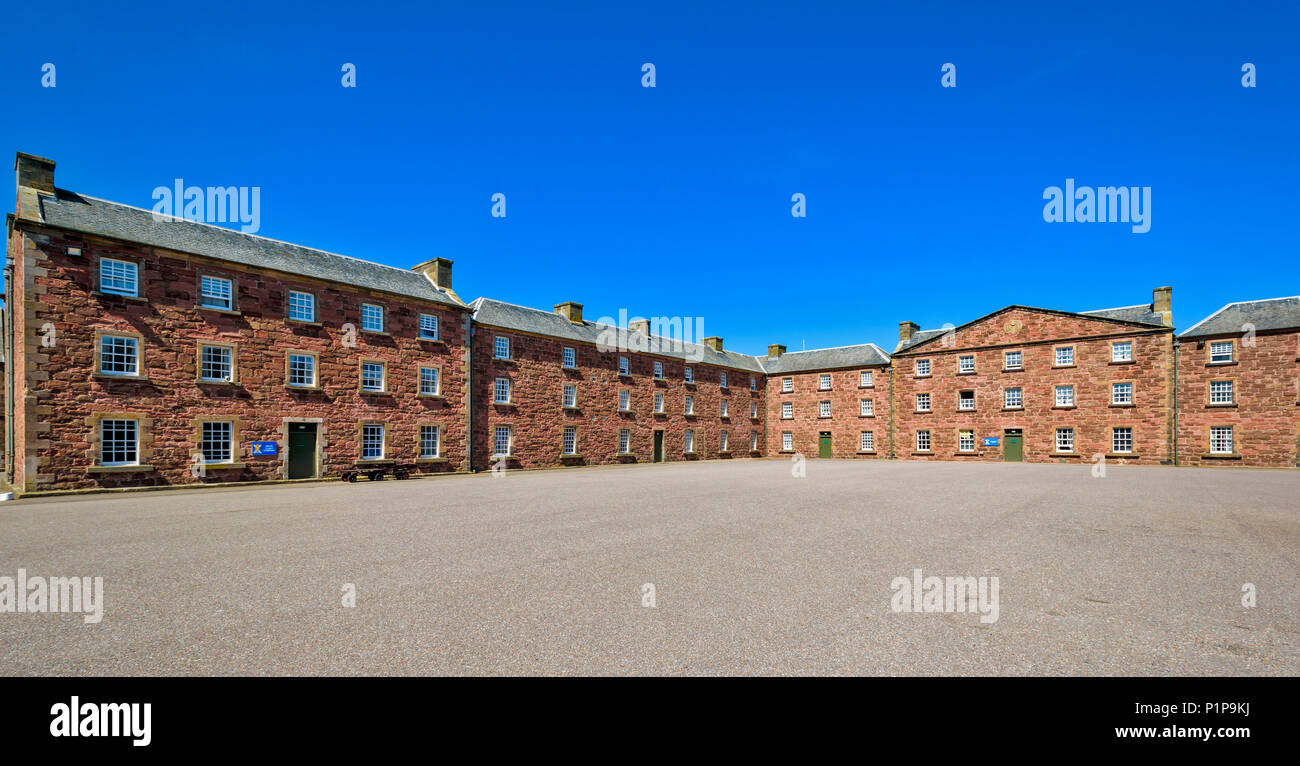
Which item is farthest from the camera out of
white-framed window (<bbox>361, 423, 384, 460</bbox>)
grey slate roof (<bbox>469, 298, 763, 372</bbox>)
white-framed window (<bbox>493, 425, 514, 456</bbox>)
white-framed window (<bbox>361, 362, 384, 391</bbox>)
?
grey slate roof (<bbox>469, 298, 763, 372</bbox>)

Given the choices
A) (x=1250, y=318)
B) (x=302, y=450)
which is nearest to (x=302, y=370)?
(x=302, y=450)

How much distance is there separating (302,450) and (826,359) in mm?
41867

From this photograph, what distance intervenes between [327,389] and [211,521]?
13.9 meters

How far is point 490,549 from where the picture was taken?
8789 mm

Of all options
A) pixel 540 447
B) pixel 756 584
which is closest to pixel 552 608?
pixel 756 584

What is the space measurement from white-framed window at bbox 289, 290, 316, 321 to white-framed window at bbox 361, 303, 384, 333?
208cm

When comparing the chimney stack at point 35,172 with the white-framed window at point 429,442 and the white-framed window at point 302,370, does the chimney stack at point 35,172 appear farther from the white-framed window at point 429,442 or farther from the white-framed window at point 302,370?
the white-framed window at point 429,442

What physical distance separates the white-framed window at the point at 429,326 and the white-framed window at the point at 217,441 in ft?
30.0

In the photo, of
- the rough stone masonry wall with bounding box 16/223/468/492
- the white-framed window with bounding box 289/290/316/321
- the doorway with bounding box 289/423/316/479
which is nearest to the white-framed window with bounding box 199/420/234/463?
the rough stone masonry wall with bounding box 16/223/468/492

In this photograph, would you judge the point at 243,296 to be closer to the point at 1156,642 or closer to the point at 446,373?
the point at 446,373

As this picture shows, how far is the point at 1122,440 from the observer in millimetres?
35906

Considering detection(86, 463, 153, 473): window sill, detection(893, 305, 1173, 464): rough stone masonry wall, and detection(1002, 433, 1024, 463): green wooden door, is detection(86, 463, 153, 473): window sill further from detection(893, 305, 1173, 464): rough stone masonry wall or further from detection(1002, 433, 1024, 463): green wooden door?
detection(1002, 433, 1024, 463): green wooden door

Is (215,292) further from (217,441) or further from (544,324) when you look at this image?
→ (544,324)

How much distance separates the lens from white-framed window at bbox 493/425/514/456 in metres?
31.4
